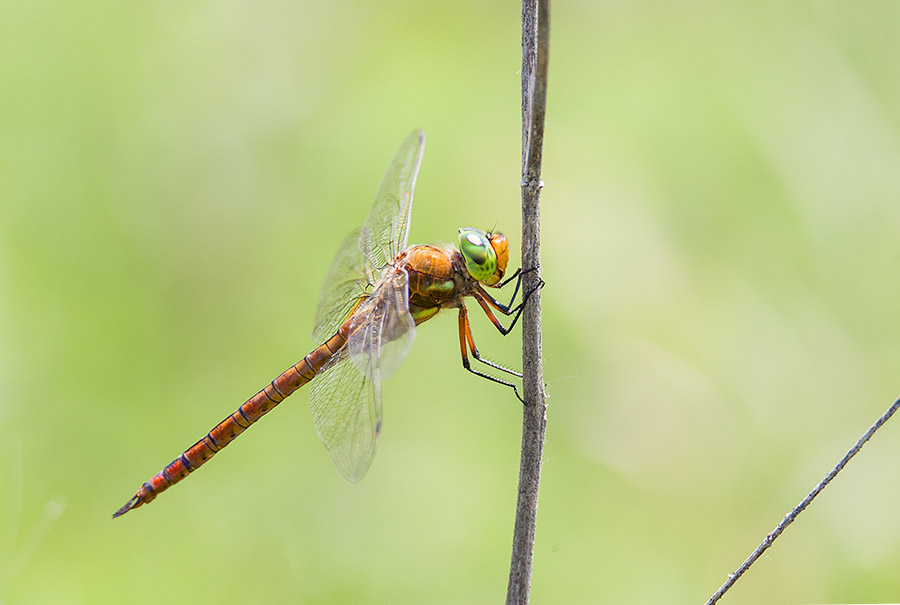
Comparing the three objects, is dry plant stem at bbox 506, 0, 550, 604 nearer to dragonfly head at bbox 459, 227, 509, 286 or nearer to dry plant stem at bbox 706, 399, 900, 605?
dry plant stem at bbox 706, 399, 900, 605

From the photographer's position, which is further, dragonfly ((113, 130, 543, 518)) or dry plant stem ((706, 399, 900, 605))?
dragonfly ((113, 130, 543, 518))

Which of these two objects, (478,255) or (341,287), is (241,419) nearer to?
(341,287)

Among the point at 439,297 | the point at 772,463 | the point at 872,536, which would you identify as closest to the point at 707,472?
the point at 772,463

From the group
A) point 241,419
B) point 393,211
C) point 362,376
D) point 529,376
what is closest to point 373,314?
point 362,376

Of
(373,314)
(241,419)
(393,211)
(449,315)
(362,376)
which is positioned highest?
(393,211)

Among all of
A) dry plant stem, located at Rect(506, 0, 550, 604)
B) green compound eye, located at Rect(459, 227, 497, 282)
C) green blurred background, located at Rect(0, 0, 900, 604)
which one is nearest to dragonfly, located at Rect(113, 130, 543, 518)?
green compound eye, located at Rect(459, 227, 497, 282)

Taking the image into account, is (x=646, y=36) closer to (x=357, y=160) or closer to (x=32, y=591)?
(x=357, y=160)

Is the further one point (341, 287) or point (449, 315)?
point (449, 315)
